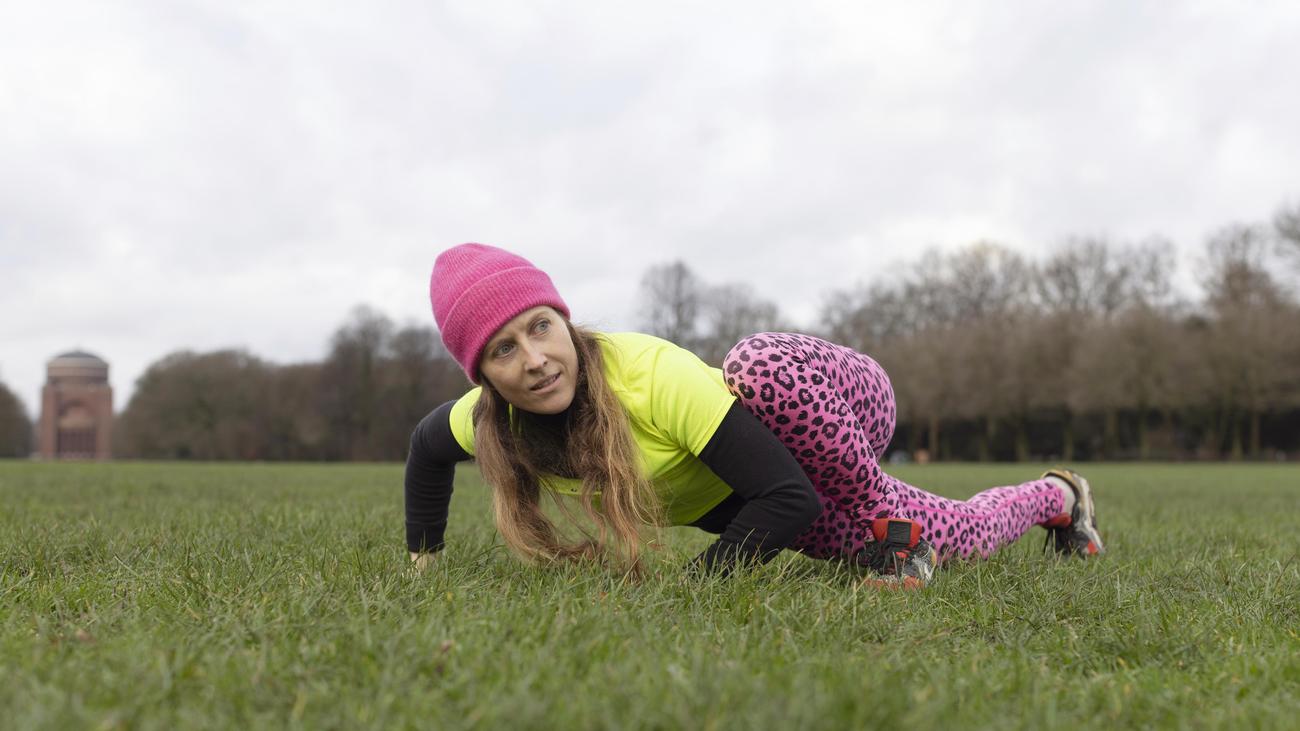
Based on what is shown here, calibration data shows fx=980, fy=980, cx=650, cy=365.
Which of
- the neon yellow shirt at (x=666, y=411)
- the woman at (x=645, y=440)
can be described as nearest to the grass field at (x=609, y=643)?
the woman at (x=645, y=440)

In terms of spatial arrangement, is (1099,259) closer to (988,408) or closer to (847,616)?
(988,408)

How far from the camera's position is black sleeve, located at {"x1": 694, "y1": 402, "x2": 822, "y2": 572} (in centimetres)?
285

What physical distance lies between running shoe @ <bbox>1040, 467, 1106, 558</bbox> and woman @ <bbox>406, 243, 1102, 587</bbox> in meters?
0.97

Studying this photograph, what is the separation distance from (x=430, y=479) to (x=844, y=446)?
4.81 feet

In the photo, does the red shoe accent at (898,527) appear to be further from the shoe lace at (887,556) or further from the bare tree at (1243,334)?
the bare tree at (1243,334)

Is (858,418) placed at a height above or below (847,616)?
above

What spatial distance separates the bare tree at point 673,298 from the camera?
151 feet

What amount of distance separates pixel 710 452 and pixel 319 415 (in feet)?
182

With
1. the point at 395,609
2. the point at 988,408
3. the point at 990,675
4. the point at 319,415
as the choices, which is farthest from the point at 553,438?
the point at 319,415

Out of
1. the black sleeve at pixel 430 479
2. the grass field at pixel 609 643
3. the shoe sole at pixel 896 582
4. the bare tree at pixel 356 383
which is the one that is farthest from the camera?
the bare tree at pixel 356 383

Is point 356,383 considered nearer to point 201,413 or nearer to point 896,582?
point 201,413

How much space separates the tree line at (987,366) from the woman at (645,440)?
3909cm

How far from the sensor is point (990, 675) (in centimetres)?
197

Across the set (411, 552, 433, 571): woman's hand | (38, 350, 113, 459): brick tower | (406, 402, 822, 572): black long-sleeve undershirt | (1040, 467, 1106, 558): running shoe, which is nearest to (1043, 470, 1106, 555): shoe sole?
(1040, 467, 1106, 558): running shoe
